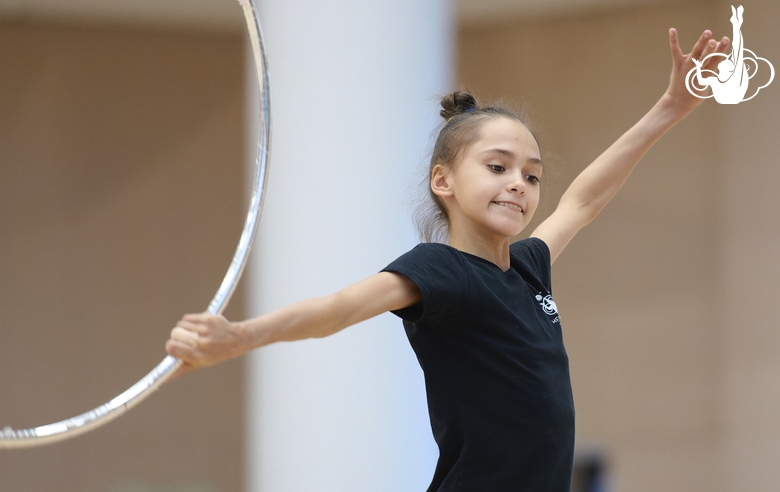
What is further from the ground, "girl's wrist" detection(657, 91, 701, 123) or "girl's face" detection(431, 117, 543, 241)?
"girl's wrist" detection(657, 91, 701, 123)

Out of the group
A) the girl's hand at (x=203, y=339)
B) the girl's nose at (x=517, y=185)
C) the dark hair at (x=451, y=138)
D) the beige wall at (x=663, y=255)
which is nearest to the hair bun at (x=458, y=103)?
the dark hair at (x=451, y=138)

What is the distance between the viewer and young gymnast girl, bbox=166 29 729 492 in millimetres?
1732

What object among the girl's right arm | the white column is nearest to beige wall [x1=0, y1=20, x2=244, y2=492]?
the white column

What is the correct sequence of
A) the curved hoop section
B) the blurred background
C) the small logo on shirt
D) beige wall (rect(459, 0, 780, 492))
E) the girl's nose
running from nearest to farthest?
1. the curved hoop section
2. the girl's nose
3. the small logo on shirt
4. beige wall (rect(459, 0, 780, 492))
5. the blurred background

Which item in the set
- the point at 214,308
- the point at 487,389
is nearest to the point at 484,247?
the point at 487,389

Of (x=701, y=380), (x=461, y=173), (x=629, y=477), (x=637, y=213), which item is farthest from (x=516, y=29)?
(x=461, y=173)

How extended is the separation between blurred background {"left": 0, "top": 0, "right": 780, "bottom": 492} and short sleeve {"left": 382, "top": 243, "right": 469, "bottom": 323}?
295 centimetres

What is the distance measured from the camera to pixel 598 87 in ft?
21.2

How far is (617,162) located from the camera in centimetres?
250

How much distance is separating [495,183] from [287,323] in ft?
2.17

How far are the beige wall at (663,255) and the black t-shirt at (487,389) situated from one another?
Answer: 13.2ft

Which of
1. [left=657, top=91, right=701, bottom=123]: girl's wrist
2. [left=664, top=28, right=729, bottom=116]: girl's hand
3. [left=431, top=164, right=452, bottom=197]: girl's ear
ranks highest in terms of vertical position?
[left=664, top=28, right=729, bottom=116]: girl's hand

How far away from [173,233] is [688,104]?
5154 millimetres

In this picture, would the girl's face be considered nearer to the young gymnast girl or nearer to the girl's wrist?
the young gymnast girl
